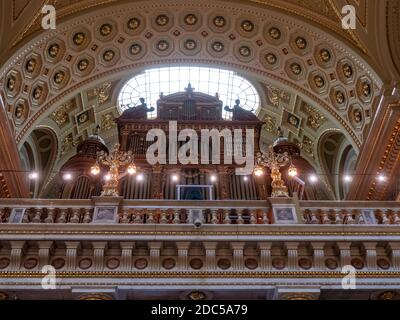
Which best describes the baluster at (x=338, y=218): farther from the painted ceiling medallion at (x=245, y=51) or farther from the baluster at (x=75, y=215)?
the painted ceiling medallion at (x=245, y=51)

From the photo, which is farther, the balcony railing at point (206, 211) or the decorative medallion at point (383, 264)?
the balcony railing at point (206, 211)

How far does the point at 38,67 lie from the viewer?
60.4 feet

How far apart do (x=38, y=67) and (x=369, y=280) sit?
12622mm

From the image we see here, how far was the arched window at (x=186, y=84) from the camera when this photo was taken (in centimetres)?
2295

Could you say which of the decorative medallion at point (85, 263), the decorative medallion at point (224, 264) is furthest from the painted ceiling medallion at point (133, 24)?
the decorative medallion at point (224, 264)

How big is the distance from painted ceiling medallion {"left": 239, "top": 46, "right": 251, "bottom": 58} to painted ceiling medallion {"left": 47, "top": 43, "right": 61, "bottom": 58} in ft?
20.7

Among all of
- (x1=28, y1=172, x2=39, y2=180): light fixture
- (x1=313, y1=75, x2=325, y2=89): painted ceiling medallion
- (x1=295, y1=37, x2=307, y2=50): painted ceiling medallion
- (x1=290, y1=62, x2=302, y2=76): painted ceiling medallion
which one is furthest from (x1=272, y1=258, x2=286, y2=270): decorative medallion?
(x1=28, y1=172, x2=39, y2=180): light fixture

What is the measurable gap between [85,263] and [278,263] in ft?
12.1

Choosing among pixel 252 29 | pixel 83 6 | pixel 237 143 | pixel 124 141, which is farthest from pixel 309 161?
pixel 83 6

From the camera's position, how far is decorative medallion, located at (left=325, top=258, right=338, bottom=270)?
10867 mm

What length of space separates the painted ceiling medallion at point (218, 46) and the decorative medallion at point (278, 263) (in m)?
11.1

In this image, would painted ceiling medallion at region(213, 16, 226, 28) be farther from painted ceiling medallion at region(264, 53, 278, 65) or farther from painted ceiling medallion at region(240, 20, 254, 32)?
painted ceiling medallion at region(264, 53, 278, 65)

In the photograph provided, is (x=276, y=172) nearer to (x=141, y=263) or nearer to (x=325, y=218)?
(x=325, y=218)
